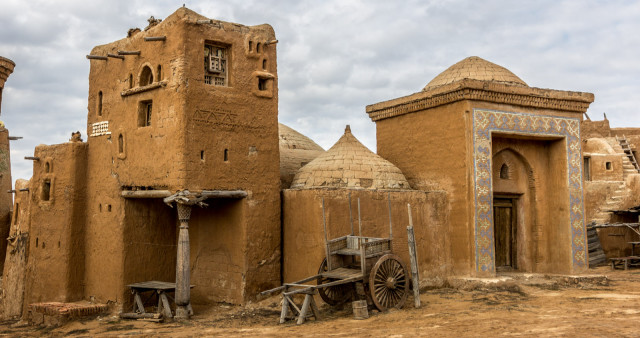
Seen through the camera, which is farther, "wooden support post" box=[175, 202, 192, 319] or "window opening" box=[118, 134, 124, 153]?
"window opening" box=[118, 134, 124, 153]

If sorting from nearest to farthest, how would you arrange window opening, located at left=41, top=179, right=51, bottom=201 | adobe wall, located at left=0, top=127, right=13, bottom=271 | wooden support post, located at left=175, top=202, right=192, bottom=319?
wooden support post, located at left=175, top=202, right=192, bottom=319 < window opening, located at left=41, top=179, right=51, bottom=201 < adobe wall, located at left=0, top=127, right=13, bottom=271

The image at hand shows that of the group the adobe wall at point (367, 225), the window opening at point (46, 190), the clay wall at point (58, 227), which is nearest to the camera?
the adobe wall at point (367, 225)

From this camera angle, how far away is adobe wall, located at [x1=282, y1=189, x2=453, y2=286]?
1205cm

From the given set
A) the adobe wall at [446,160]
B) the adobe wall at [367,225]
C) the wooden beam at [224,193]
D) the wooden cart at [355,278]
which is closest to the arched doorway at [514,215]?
the adobe wall at [446,160]

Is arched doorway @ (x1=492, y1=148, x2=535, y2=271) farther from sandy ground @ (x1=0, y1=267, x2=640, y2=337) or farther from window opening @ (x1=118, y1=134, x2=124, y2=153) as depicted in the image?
window opening @ (x1=118, y1=134, x2=124, y2=153)

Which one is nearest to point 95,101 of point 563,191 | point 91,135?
point 91,135

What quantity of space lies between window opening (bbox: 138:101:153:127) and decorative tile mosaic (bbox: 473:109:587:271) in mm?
7413

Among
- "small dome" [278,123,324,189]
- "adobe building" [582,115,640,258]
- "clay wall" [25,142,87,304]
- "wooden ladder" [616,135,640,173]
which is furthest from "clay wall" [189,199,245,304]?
"wooden ladder" [616,135,640,173]

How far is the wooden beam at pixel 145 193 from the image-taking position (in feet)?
39.7

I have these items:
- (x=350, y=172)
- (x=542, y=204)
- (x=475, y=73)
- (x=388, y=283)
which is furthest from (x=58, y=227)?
(x=542, y=204)

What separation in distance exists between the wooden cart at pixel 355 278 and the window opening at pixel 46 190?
7613 millimetres

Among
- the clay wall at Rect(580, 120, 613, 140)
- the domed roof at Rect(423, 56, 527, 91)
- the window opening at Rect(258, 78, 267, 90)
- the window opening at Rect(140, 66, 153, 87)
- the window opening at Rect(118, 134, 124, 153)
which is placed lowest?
the window opening at Rect(118, 134, 124, 153)

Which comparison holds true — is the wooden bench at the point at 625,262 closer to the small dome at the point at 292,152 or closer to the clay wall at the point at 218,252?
the small dome at the point at 292,152

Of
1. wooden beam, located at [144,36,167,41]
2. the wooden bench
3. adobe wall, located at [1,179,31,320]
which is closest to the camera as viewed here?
wooden beam, located at [144,36,167,41]
